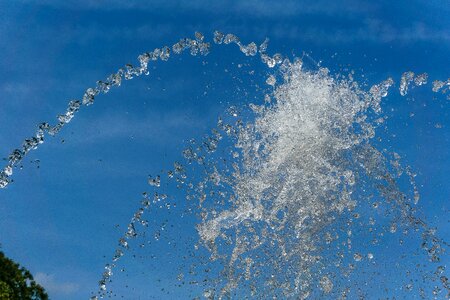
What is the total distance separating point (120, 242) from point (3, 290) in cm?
741

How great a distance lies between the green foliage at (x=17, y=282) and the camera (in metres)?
16.6

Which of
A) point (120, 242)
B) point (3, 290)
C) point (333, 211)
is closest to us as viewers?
point (3, 290)

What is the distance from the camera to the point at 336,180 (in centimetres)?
2434

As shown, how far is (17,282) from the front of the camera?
1684 cm

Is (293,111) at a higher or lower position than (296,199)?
higher

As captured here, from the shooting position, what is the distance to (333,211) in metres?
24.7

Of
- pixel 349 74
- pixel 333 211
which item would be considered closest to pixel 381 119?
pixel 349 74

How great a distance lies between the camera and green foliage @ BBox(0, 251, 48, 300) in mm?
16641

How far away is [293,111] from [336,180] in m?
3.50

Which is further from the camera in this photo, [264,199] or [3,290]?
[264,199]

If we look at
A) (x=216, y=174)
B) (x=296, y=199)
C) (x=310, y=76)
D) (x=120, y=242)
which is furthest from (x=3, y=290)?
(x=310, y=76)

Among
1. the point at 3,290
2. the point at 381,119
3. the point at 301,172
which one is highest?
the point at 381,119

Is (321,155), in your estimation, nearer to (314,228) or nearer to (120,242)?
(314,228)

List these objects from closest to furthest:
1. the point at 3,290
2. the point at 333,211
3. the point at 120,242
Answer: the point at 3,290 → the point at 120,242 → the point at 333,211
